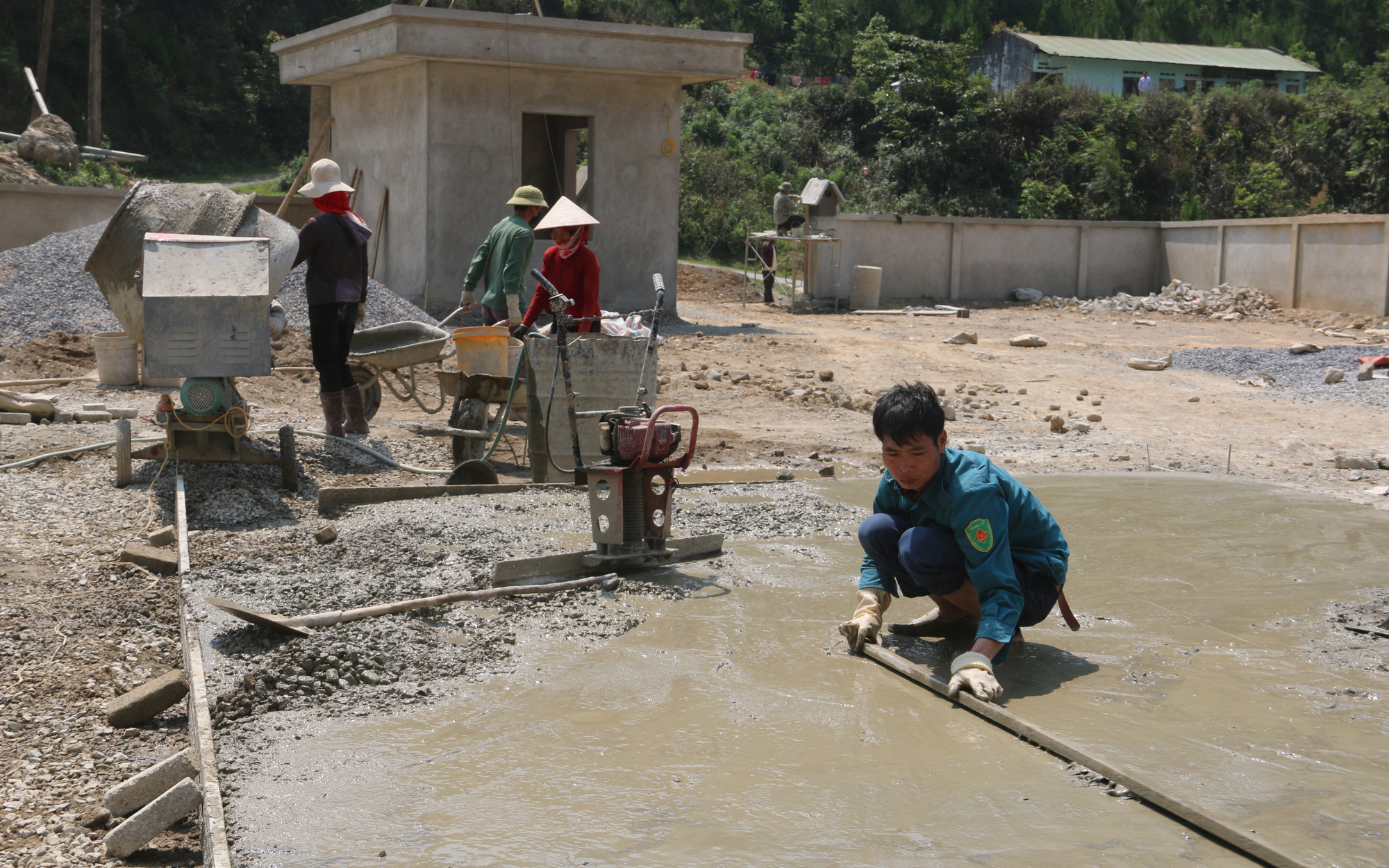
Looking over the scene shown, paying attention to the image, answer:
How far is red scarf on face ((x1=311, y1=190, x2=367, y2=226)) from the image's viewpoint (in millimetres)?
7754

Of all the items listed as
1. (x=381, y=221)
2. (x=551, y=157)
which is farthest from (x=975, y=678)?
(x=551, y=157)

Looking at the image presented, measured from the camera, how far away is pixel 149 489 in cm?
662

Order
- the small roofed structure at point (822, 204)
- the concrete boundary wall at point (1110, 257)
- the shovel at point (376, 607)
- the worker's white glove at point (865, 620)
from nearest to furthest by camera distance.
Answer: the worker's white glove at point (865, 620)
the shovel at point (376, 607)
the concrete boundary wall at point (1110, 257)
the small roofed structure at point (822, 204)

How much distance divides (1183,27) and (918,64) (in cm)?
2388

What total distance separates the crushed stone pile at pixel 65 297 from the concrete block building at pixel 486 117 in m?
2.06

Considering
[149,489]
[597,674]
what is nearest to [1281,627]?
[597,674]

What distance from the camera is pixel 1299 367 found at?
13570 mm

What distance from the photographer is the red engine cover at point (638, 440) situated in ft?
15.4

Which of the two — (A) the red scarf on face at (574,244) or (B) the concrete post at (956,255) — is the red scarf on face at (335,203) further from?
(B) the concrete post at (956,255)

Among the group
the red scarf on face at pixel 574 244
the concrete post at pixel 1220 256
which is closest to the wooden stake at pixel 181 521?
the red scarf on face at pixel 574 244

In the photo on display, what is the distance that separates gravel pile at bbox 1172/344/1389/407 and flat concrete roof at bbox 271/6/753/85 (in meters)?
7.31

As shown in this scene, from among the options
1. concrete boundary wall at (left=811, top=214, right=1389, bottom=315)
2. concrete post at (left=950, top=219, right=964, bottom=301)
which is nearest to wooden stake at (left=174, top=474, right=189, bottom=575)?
concrete boundary wall at (left=811, top=214, right=1389, bottom=315)

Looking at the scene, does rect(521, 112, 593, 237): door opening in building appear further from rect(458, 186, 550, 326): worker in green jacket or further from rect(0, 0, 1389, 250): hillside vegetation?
rect(458, 186, 550, 326): worker in green jacket

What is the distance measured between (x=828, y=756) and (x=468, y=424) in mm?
4705
